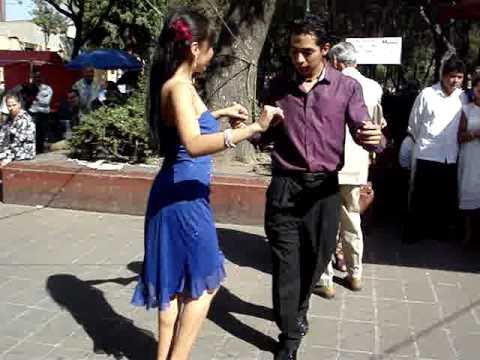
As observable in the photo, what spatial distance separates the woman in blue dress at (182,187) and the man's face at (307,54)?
58 centimetres

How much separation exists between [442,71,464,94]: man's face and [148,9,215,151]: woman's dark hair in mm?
3358

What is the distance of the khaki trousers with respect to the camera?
4738 mm

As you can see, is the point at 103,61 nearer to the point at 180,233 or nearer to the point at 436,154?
the point at 436,154

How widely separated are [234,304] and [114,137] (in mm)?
3635

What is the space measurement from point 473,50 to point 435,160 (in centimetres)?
2559

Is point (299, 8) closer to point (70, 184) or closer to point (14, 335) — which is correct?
point (70, 184)

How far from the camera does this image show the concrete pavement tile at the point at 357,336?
12.9 ft

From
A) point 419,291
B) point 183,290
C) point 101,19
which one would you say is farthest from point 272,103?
point 101,19

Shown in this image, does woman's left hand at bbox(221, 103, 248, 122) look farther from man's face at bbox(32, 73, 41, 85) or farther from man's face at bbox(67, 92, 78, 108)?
man's face at bbox(67, 92, 78, 108)

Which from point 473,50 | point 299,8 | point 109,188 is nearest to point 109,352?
point 109,188

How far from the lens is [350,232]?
4.84 meters

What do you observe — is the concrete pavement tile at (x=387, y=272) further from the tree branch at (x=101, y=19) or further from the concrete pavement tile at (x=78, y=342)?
the tree branch at (x=101, y=19)

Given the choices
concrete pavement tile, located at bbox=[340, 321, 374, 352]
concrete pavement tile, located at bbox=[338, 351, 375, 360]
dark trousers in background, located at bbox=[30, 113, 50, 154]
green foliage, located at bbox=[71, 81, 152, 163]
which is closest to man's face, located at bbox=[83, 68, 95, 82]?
dark trousers in background, located at bbox=[30, 113, 50, 154]

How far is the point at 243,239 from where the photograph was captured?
6.32 meters
